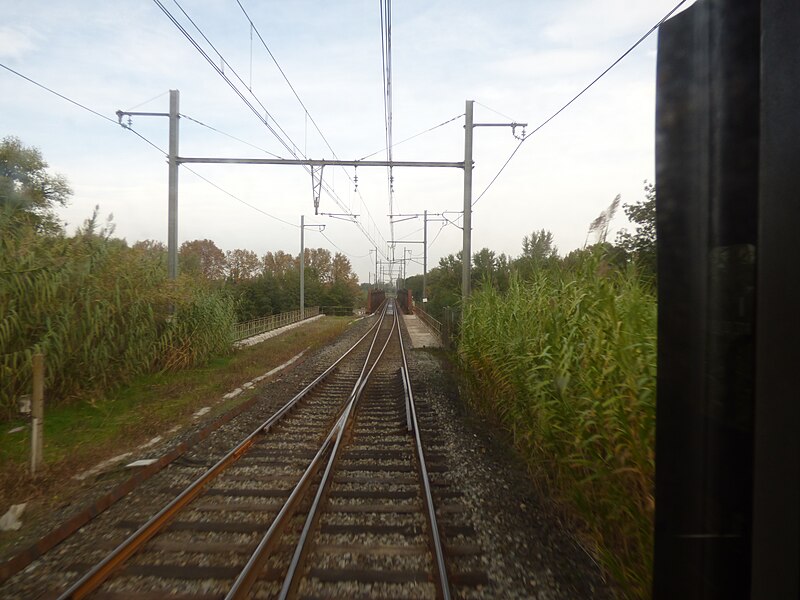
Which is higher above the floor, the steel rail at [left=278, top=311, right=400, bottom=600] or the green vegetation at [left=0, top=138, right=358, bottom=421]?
the green vegetation at [left=0, top=138, right=358, bottom=421]

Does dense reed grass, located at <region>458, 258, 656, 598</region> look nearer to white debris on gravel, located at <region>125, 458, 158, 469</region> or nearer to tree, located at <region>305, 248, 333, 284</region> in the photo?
white debris on gravel, located at <region>125, 458, 158, 469</region>

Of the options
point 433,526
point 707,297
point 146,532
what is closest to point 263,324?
point 146,532

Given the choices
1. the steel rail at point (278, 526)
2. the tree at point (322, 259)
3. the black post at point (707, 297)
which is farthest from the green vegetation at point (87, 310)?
the tree at point (322, 259)

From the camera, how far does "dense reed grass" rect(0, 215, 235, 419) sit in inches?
308

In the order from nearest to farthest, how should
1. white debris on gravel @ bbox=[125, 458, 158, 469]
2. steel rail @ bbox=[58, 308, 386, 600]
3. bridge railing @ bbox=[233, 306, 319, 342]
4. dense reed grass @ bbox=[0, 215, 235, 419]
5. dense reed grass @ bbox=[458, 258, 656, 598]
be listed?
steel rail @ bbox=[58, 308, 386, 600] < dense reed grass @ bbox=[458, 258, 656, 598] < white debris on gravel @ bbox=[125, 458, 158, 469] < dense reed grass @ bbox=[0, 215, 235, 419] < bridge railing @ bbox=[233, 306, 319, 342]

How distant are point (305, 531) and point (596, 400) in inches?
104

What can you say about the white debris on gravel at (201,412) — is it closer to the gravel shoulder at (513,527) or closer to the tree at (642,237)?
the gravel shoulder at (513,527)

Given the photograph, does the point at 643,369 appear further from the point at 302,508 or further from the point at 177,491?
the point at 177,491

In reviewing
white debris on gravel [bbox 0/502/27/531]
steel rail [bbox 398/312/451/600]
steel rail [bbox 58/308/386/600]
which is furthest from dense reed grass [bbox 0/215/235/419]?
steel rail [bbox 398/312/451/600]

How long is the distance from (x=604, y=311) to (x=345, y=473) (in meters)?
3.36

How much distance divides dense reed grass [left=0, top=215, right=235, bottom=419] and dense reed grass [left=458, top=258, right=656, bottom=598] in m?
7.39

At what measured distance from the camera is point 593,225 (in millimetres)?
4762

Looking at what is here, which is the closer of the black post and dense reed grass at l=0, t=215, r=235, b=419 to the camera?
the black post

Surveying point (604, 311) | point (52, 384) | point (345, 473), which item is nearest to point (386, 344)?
point (52, 384)
